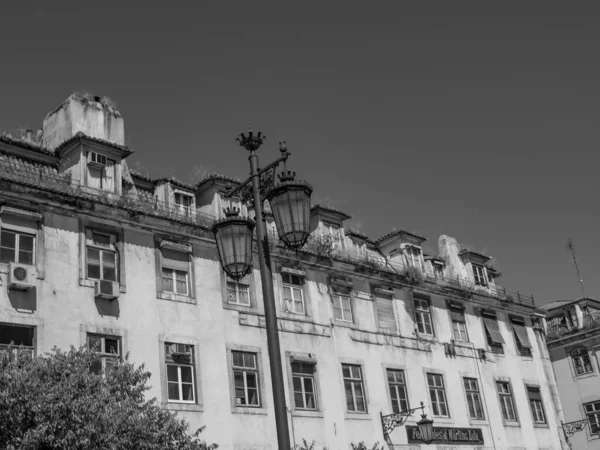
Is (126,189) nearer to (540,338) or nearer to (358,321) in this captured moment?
(358,321)

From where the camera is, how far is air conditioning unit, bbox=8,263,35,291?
17859mm

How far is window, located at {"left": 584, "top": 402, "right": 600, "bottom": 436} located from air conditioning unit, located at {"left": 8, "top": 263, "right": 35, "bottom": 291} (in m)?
30.0

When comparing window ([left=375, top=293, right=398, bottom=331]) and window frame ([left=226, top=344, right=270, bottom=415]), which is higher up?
window ([left=375, top=293, right=398, bottom=331])

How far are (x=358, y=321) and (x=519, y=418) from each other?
30.5 feet

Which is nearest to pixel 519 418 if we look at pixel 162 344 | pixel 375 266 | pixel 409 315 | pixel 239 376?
pixel 409 315

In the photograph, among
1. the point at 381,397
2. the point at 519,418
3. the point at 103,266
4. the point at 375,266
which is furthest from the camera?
the point at 519,418

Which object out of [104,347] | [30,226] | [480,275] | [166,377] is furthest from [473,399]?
[30,226]

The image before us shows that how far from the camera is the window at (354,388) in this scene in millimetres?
24734

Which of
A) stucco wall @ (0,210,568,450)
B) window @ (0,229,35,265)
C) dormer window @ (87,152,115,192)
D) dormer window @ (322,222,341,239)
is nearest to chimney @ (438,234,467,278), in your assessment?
stucco wall @ (0,210,568,450)

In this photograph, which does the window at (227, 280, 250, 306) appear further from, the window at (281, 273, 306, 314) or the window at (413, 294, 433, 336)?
the window at (413, 294, 433, 336)

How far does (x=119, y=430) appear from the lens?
13617 mm

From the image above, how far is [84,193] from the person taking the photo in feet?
67.1

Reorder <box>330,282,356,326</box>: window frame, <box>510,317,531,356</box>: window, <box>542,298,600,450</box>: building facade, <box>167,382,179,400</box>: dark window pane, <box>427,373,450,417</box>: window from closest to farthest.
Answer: <box>167,382,179,400</box>: dark window pane, <box>330,282,356,326</box>: window frame, <box>427,373,450,417</box>: window, <box>510,317,531,356</box>: window, <box>542,298,600,450</box>: building facade

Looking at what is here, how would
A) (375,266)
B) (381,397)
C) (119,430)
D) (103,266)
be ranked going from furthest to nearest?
(375,266), (381,397), (103,266), (119,430)
